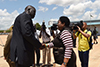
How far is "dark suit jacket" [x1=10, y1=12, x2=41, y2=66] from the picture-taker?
1.77m

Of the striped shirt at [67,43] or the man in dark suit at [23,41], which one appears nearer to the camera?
→ the man in dark suit at [23,41]

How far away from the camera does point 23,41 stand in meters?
1.84

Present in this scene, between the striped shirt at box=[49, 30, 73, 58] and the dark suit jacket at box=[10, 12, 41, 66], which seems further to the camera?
the striped shirt at box=[49, 30, 73, 58]

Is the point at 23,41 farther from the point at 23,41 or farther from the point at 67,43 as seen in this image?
the point at 67,43

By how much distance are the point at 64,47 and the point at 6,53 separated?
1.40 m

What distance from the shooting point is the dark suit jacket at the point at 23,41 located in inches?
69.8

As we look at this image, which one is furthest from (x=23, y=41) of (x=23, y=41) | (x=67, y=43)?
(x=67, y=43)

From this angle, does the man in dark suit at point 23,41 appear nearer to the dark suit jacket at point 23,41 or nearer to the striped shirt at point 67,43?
the dark suit jacket at point 23,41

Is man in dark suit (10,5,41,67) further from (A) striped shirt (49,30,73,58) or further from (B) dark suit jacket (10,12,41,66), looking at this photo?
(A) striped shirt (49,30,73,58)

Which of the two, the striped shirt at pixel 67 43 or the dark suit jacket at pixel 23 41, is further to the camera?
the striped shirt at pixel 67 43

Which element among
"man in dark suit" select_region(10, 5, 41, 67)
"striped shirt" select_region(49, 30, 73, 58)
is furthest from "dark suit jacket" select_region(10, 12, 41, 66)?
"striped shirt" select_region(49, 30, 73, 58)

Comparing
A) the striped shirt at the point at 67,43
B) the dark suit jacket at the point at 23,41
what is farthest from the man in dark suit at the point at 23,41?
the striped shirt at the point at 67,43

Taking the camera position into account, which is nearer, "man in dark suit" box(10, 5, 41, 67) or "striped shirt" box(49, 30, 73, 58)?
"man in dark suit" box(10, 5, 41, 67)

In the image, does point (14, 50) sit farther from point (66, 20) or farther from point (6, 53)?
point (66, 20)
